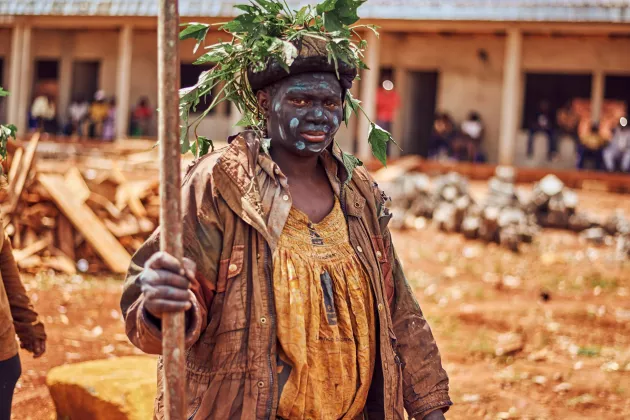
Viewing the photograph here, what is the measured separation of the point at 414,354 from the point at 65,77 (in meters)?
22.1

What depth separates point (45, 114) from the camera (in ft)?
75.0

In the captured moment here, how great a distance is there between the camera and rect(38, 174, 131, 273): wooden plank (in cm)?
954

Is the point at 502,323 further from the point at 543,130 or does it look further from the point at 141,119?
the point at 141,119

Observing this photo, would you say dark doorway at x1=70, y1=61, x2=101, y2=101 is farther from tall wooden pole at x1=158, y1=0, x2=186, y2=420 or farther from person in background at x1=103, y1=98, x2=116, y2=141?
tall wooden pole at x1=158, y1=0, x2=186, y2=420

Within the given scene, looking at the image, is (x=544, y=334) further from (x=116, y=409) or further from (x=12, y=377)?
(x=12, y=377)

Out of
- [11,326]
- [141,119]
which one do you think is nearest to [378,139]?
[11,326]

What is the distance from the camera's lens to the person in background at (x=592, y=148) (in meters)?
18.1

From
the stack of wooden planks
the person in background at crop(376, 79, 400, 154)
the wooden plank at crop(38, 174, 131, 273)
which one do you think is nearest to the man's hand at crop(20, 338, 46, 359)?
the stack of wooden planks

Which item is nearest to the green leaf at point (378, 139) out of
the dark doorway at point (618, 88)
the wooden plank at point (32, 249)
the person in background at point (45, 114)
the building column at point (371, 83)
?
the wooden plank at point (32, 249)

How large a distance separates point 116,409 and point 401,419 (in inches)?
83.6

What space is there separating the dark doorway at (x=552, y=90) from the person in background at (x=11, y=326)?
57.6 feet

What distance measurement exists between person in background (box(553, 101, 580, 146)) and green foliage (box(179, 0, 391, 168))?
16.9 meters

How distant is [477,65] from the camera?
2002 centimetres

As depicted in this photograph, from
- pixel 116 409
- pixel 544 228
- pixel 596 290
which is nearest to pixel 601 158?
pixel 544 228
